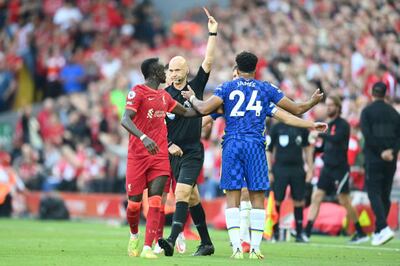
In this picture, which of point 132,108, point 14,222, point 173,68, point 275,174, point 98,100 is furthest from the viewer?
point 98,100

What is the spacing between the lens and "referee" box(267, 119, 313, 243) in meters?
19.7

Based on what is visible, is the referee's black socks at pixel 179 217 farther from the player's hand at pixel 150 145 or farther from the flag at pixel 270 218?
the flag at pixel 270 218

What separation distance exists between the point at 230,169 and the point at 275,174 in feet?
19.1

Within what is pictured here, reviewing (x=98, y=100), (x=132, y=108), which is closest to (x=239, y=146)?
(x=132, y=108)

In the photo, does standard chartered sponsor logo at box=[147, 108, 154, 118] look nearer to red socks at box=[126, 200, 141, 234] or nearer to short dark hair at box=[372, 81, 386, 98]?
red socks at box=[126, 200, 141, 234]

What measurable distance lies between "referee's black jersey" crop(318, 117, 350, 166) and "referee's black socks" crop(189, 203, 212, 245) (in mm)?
5135

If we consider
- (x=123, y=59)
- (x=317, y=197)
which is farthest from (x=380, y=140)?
(x=123, y=59)

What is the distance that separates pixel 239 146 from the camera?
46.2 ft

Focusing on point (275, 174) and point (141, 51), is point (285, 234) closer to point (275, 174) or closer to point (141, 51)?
point (275, 174)

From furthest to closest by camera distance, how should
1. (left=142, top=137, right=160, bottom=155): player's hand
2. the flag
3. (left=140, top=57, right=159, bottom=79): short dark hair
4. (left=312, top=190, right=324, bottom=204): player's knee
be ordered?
(left=312, top=190, right=324, bottom=204): player's knee
the flag
(left=140, top=57, right=159, bottom=79): short dark hair
(left=142, top=137, right=160, bottom=155): player's hand

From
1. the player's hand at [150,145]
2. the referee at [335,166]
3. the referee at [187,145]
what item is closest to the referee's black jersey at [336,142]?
the referee at [335,166]

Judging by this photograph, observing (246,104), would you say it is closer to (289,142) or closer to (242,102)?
(242,102)

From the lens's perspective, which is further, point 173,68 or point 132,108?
point 173,68

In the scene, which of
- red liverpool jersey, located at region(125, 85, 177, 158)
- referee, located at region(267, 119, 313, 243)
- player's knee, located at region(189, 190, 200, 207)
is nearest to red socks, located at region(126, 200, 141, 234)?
red liverpool jersey, located at region(125, 85, 177, 158)
